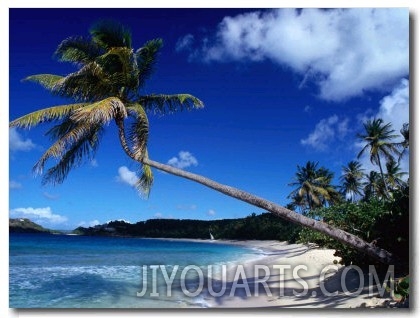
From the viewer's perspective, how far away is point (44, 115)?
560cm

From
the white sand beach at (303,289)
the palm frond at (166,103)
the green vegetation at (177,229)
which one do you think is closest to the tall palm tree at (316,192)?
the green vegetation at (177,229)

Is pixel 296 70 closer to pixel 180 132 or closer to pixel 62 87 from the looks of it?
pixel 180 132

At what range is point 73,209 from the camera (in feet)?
23.0

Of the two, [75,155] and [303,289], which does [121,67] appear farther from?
[303,289]

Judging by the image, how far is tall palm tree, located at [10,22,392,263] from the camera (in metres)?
5.38

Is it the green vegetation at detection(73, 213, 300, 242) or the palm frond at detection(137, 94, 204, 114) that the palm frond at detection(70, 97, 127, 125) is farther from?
the green vegetation at detection(73, 213, 300, 242)

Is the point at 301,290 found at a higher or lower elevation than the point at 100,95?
lower

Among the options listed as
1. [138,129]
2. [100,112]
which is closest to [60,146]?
[100,112]

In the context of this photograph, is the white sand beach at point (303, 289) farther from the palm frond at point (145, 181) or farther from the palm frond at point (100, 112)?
the palm frond at point (100, 112)

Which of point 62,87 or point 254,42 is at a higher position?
point 254,42

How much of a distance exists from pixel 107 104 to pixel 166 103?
3.91 feet

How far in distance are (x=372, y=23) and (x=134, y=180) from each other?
368 cm
